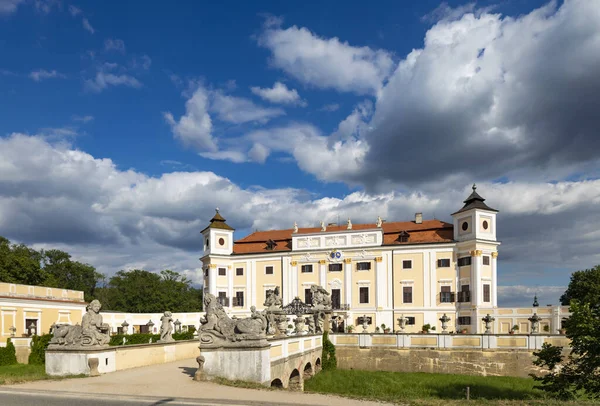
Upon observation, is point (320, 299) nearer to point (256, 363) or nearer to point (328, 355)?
point (328, 355)

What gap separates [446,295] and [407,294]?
3.71 m

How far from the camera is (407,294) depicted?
169 feet

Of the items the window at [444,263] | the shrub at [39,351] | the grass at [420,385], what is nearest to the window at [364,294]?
the window at [444,263]

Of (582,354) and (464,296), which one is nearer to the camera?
(582,354)

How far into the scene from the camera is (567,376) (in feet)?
51.8

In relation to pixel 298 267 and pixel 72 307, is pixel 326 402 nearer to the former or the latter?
pixel 72 307

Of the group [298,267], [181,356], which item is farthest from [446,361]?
[298,267]

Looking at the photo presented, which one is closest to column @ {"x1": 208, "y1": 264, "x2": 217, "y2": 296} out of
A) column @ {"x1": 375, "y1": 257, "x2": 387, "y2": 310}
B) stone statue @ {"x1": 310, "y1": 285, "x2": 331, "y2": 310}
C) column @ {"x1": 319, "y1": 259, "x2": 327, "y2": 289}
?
column @ {"x1": 319, "y1": 259, "x2": 327, "y2": 289}

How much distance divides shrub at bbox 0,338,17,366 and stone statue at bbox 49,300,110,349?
1135 centimetres

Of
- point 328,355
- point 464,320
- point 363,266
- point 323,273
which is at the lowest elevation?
point 464,320

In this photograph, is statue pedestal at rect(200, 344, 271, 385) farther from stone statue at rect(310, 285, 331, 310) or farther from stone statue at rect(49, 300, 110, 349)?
stone statue at rect(310, 285, 331, 310)

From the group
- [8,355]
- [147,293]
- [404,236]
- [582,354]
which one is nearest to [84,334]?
[8,355]

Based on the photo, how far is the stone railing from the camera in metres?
30.2

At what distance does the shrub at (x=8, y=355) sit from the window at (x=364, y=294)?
3289 centimetres
